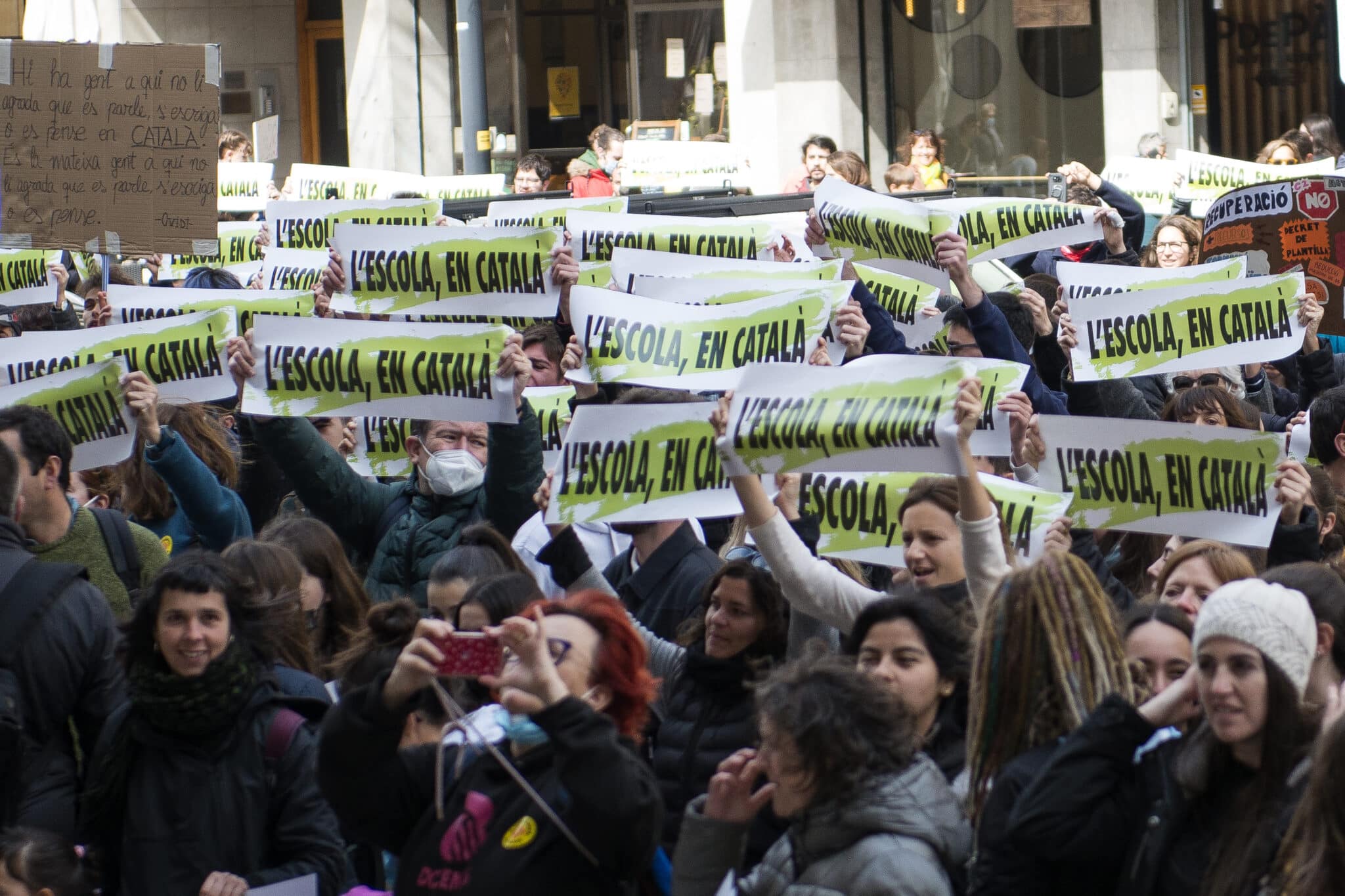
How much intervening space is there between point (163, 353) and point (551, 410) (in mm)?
1278

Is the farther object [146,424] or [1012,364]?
[146,424]

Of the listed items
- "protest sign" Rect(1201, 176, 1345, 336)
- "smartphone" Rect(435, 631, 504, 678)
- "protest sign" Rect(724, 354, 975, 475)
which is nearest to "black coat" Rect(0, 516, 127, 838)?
"smartphone" Rect(435, 631, 504, 678)

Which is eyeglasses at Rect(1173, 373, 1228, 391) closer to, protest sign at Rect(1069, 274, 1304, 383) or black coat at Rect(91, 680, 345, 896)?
protest sign at Rect(1069, 274, 1304, 383)

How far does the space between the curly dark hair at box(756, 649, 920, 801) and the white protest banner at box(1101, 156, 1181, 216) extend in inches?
310

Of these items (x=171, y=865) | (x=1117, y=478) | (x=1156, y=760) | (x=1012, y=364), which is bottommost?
(x=171, y=865)

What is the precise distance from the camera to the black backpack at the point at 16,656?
418 cm

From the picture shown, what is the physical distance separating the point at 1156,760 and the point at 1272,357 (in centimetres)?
337

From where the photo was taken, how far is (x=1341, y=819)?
2.70 meters

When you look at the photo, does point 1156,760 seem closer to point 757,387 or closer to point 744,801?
point 744,801

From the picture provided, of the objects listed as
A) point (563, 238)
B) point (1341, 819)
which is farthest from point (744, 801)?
point (563, 238)

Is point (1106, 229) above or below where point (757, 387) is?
above

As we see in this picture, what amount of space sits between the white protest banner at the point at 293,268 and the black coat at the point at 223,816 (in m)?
4.18

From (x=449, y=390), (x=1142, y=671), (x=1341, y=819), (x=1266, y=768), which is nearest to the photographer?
(x=1341, y=819)

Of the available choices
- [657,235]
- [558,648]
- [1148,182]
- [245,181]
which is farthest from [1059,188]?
[558,648]
